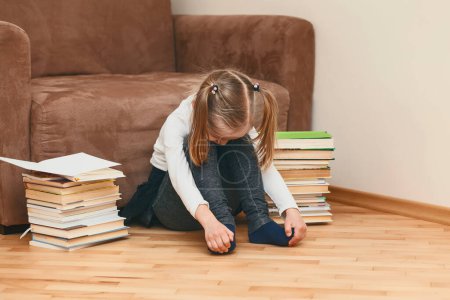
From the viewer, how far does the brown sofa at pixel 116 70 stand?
2.08 metres

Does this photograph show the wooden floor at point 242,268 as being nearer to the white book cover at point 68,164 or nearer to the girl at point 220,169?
the girl at point 220,169

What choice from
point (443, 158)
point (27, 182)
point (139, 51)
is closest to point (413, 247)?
point (443, 158)

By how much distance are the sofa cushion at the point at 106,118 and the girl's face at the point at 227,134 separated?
289mm

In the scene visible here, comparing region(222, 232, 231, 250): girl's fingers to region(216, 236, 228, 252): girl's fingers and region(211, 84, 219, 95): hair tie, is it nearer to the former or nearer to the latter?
region(216, 236, 228, 252): girl's fingers

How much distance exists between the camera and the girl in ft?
6.34

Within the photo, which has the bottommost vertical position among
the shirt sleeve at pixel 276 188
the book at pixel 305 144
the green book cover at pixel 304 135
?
the shirt sleeve at pixel 276 188

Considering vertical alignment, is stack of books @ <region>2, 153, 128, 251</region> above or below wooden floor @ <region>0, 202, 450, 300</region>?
above

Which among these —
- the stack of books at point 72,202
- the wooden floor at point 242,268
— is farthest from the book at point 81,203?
the wooden floor at point 242,268

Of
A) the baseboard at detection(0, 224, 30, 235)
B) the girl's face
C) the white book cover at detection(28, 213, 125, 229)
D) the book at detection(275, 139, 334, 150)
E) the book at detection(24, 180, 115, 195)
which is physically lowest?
the baseboard at detection(0, 224, 30, 235)

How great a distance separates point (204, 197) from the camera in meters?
2.00

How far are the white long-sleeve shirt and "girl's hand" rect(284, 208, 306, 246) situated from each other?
0.03 meters

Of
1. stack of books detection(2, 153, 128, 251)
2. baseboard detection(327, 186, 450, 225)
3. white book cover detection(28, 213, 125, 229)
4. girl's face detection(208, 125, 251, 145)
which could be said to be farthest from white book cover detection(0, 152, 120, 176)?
baseboard detection(327, 186, 450, 225)

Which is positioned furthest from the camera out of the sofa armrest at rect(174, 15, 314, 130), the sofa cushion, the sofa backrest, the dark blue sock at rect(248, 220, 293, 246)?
the sofa backrest

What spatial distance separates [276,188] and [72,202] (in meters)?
0.53
